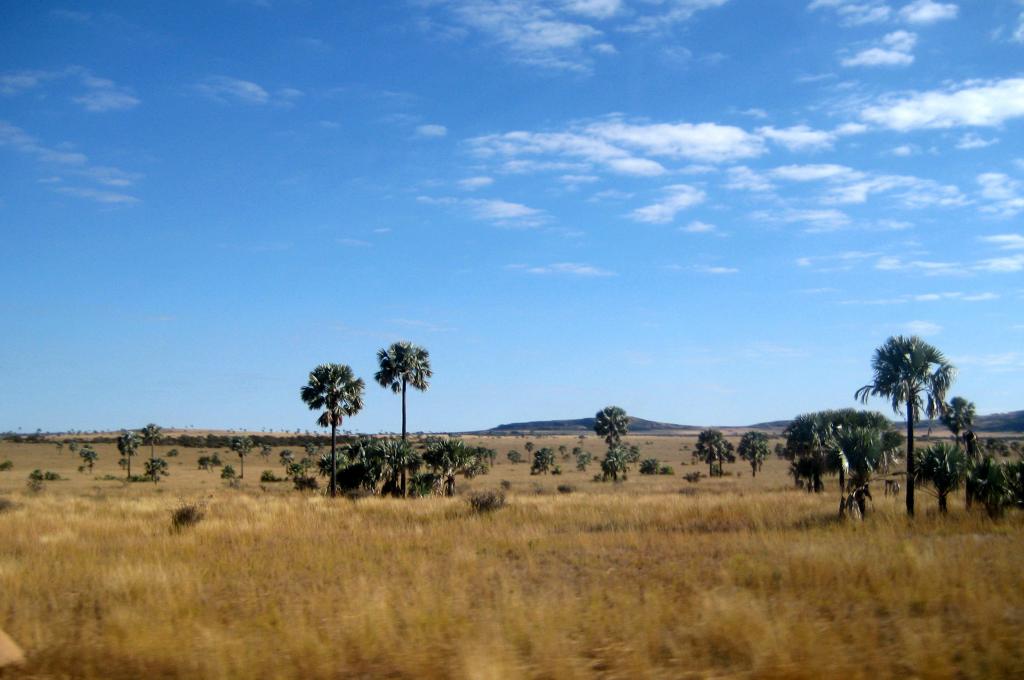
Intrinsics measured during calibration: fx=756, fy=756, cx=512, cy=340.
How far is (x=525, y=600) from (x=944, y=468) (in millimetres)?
18080

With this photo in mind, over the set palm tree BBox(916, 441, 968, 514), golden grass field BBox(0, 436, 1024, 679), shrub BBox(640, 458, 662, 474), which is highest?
palm tree BBox(916, 441, 968, 514)

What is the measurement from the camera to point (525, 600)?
11.1 metres

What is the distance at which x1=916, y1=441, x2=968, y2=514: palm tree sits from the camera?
2339 cm

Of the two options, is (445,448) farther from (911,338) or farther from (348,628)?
(348,628)

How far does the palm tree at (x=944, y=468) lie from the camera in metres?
23.4

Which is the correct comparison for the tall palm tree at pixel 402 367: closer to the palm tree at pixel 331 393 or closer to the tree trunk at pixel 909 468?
the palm tree at pixel 331 393

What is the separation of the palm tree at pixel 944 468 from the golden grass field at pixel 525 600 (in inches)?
63.3

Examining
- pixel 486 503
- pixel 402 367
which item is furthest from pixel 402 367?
pixel 486 503

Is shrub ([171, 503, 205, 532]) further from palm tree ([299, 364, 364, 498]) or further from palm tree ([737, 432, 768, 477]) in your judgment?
palm tree ([737, 432, 768, 477])

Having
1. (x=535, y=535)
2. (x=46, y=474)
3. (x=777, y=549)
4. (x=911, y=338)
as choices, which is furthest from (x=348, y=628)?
(x=46, y=474)

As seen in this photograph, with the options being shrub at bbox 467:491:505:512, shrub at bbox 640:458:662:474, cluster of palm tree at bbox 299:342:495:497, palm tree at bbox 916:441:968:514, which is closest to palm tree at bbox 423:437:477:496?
cluster of palm tree at bbox 299:342:495:497

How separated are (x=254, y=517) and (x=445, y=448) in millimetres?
16206

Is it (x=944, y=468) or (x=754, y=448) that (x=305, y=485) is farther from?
(x=754, y=448)

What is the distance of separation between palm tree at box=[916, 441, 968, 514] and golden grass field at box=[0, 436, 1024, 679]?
1609 millimetres
